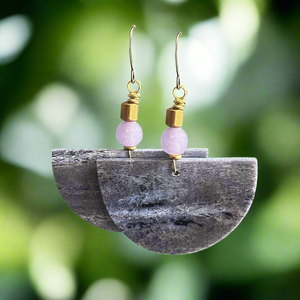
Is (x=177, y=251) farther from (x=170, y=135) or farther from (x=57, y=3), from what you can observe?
(x=57, y=3)

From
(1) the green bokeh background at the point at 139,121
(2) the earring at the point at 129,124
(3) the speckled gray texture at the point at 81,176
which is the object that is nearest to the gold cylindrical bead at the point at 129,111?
(2) the earring at the point at 129,124

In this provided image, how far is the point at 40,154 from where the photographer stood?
1.86 meters

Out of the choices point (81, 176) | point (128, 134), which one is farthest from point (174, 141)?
point (81, 176)

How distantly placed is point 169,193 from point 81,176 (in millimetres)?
300

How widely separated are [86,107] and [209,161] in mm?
1050

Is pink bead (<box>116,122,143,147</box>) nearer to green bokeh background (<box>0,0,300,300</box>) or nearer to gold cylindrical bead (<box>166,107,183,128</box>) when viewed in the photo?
gold cylindrical bead (<box>166,107,183,128</box>)

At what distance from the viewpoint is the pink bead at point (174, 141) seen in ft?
3.42

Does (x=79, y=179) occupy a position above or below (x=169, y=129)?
below

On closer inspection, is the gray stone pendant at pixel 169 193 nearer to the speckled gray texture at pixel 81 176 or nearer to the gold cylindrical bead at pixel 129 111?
the speckled gray texture at pixel 81 176

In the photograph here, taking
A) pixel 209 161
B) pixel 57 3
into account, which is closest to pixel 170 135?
pixel 209 161

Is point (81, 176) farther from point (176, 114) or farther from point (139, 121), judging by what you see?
point (139, 121)

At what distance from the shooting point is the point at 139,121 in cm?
192

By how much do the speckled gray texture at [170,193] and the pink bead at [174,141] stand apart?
1.5 inches

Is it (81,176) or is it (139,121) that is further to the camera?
(139,121)
